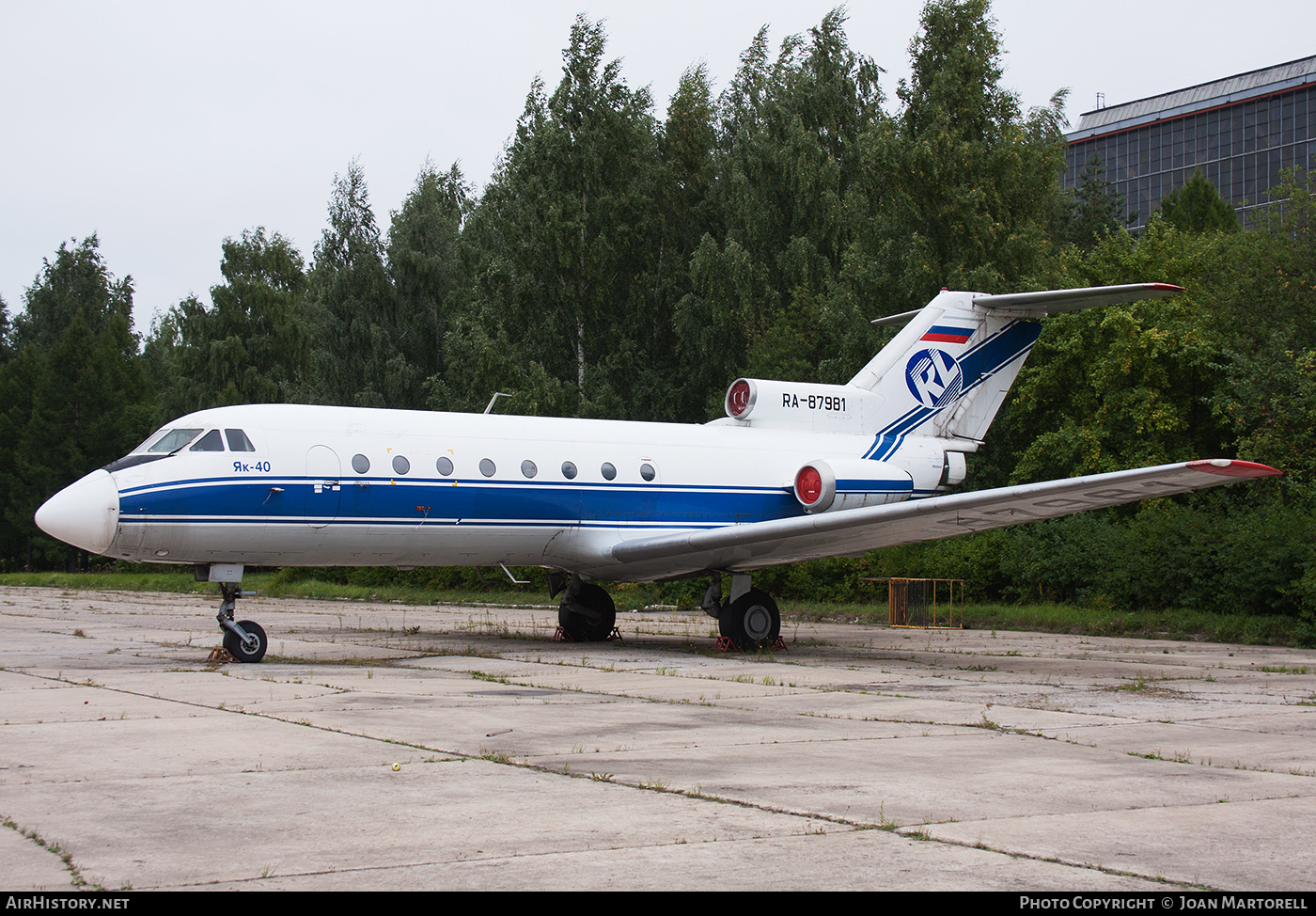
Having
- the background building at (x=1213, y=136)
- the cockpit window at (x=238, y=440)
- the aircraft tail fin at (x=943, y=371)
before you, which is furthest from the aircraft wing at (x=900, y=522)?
the background building at (x=1213, y=136)

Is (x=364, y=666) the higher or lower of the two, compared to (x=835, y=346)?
A: lower

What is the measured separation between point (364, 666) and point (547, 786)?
7.74 m

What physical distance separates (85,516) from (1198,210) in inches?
2074

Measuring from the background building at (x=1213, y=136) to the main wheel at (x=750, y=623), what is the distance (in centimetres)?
6409

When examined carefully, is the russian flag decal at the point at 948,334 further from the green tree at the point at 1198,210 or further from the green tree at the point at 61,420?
the green tree at the point at 61,420

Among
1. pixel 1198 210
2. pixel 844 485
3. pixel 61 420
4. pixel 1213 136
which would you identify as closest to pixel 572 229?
pixel 844 485

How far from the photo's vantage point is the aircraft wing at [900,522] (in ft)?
42.6

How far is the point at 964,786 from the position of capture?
6.70 m

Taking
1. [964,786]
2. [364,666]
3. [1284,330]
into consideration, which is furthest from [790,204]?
[964,786]

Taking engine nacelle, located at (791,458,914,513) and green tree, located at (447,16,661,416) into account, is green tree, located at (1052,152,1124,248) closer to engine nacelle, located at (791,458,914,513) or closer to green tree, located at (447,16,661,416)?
green tree, located at (447,16,661,416)

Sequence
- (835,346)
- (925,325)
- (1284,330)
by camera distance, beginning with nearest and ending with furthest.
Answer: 1. (925,325)
2. (1284,330)
3. (835,346)

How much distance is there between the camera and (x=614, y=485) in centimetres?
1675

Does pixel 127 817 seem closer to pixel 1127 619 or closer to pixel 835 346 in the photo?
pixel 1127 619

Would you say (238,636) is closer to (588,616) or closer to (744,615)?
(588,616)
